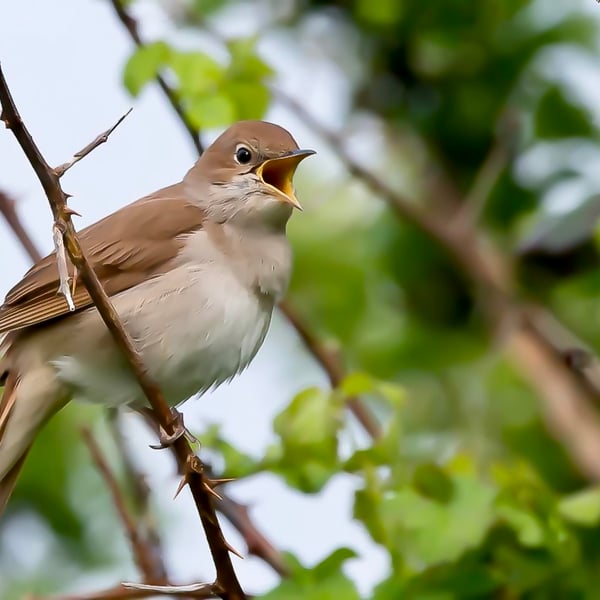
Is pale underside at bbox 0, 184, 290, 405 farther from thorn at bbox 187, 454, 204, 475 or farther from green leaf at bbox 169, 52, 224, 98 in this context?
thorn at bbox 187, 454, 204, 475

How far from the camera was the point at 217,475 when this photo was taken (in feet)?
13.7

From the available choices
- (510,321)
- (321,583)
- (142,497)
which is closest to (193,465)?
(321,583)

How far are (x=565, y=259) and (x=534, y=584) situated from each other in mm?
1749

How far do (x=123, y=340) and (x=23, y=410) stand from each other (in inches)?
49.5

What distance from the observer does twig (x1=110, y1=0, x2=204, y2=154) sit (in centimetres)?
461

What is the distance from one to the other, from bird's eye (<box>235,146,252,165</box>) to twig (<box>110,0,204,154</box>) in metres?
0.18

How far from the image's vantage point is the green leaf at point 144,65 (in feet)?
14.4

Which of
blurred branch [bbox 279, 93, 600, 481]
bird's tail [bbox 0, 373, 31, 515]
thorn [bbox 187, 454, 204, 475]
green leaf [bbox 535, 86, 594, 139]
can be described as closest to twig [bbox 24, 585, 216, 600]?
thorn [bbox 187, 454, 204, 475]

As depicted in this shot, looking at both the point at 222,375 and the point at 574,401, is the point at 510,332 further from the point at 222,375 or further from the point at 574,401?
the point at 222,375

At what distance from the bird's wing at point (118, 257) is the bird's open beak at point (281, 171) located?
0.26 metres

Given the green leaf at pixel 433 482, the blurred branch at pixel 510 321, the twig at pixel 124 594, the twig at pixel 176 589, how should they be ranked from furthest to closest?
1. the blurred branch at pixel 510 321
2. the green leaf at pixel 433 482
3. the twig at pixel 124 594
4. the twig at pixel 176 589

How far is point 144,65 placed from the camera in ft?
14.4

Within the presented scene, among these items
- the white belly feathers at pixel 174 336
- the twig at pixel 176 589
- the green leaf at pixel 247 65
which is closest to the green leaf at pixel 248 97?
the green leaf at pixel 247 65

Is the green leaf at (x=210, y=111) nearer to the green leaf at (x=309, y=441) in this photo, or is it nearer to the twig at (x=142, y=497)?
the green leaf at (x=309, y=441)
